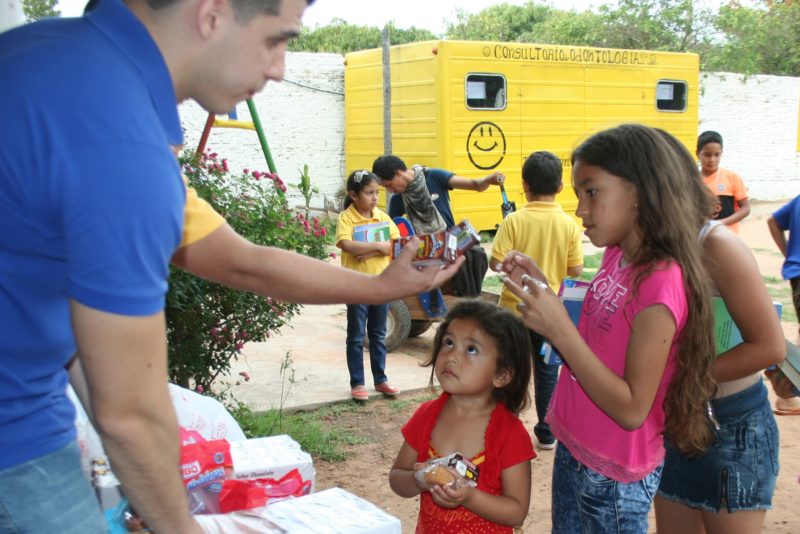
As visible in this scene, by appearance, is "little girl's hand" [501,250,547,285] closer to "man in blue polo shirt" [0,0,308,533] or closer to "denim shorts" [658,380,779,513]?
"denim shorts" [658,380,779,513]

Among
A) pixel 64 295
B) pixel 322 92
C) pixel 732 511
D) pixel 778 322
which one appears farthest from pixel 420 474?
pixel 322 92

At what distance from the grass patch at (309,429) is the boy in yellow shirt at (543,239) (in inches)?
48.6

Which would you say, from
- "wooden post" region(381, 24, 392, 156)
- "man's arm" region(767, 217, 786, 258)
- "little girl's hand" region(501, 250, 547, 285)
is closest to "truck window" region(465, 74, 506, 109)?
"wooden post" region(381, 24, 392, 156)

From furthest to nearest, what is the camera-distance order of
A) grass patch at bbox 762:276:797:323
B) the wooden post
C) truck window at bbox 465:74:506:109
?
the wooden post, truck window at bbox 465:74:506:109, grass patch at bbox 762:276:797:323

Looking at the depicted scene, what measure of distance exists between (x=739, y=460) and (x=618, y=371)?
0.63 m

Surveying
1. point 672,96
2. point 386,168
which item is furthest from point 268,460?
point 672,96

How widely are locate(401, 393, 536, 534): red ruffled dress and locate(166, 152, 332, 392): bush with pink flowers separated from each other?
6.40 ft

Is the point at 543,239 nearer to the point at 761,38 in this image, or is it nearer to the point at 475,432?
the point at 475,432

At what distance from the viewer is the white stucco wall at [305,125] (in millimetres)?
15031

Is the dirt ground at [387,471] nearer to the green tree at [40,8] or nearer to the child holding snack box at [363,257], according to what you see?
the child holding snack box at [363,257]

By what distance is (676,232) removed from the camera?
214 cm

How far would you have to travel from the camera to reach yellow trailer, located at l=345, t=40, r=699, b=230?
12.1 m

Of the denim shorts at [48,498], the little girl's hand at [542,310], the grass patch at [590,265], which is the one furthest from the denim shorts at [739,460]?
the grass patch at [590,265]

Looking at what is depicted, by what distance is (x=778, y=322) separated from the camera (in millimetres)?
2348
